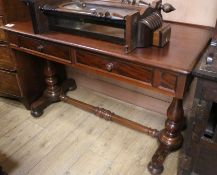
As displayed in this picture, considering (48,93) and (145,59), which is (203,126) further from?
(48,93)

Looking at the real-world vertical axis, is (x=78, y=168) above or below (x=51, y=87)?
below

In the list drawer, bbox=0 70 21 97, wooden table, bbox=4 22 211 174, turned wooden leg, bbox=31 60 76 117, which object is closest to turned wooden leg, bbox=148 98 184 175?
wooden table, bbox=4 22 211 174

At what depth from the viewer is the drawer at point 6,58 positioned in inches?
65.6

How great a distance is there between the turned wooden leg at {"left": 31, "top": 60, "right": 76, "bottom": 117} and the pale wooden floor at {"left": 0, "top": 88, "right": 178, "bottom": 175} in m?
0.06

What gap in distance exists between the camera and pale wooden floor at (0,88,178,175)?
144 cm

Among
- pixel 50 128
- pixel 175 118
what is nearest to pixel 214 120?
pixel 175 118

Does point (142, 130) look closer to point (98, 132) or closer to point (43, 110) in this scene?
point (98, 132)

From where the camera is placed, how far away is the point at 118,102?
201cm

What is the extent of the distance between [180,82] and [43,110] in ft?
4.27

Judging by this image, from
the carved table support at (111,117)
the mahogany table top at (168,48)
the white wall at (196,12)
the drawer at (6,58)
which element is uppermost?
the white wall at (196,12)

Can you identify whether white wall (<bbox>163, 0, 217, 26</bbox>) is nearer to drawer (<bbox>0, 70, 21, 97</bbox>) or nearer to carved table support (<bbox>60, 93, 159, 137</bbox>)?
carved table support (<bbox>60, 93, 159, 137</bbox>)

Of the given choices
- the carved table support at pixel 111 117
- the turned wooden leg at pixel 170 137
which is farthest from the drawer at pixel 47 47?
the turned wooden leg at pixel 170 137

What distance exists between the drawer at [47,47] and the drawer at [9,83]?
38 centimetres

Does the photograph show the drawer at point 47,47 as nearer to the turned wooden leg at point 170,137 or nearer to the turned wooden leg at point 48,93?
the turned wooden leg at point 48,93
